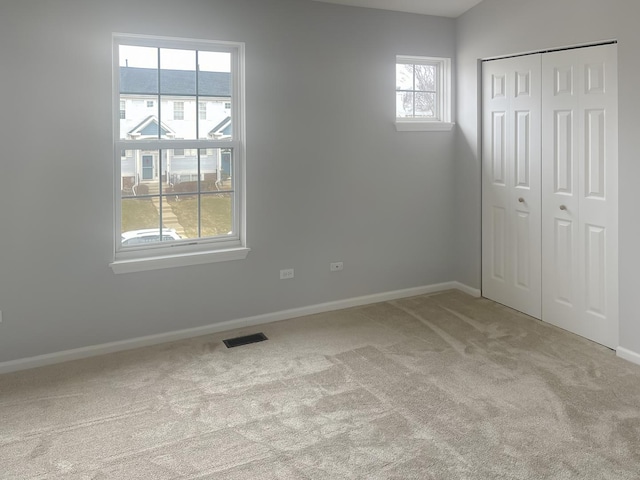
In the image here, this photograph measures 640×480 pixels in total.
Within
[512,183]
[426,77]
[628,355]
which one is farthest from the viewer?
[426,77]

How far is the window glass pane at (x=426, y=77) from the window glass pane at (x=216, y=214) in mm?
2088

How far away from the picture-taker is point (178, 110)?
3.88 metres

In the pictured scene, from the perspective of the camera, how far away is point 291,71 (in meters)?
4.19

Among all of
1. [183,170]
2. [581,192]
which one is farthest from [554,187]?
[183,170]

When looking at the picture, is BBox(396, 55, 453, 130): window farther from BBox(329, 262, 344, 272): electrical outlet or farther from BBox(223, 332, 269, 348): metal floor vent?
BBox(223, 332, 269, 348): metal floor vent

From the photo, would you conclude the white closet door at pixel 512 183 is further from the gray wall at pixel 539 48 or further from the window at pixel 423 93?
the window at pixel 423 93

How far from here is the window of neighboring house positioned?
12.7 feet

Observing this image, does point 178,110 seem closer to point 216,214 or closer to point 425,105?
point 216,214

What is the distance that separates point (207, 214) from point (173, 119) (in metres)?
0.74

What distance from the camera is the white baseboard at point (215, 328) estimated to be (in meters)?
3.51

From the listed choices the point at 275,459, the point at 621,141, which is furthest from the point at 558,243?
the point at 275,459

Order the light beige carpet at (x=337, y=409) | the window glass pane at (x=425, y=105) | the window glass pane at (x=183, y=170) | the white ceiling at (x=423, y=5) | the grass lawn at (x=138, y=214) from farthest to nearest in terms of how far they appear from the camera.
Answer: the window glass pane at (x=425, y=105)
the white ceiling at (x=423, y=5)
the window glass pane at (x=183, y=170)
the grass lawn at (x=138, y=214)
the light beige carpet at (x=337, y=409)

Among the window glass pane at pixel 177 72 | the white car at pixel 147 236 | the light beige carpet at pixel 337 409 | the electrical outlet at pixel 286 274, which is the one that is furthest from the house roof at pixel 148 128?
the light beige carpet at pixel 337 409

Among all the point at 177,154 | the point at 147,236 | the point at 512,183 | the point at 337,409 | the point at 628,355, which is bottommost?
the point at 337,409
